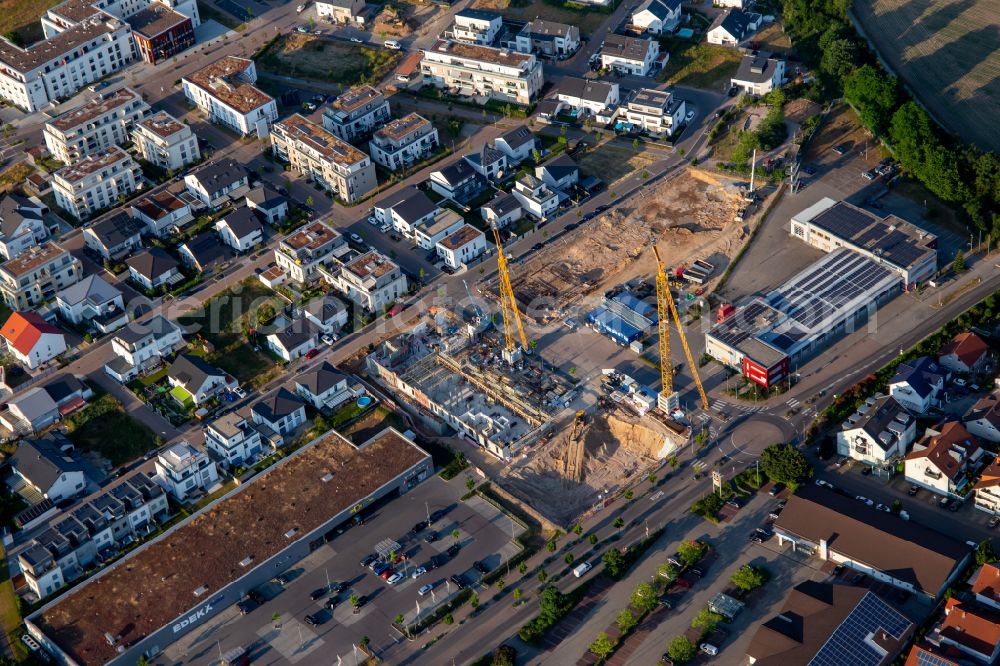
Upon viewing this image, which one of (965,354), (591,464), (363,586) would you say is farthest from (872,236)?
(363,586)

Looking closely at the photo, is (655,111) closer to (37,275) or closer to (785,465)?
(785,465)

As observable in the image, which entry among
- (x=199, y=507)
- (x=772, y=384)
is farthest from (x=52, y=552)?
(x=772, y=384)

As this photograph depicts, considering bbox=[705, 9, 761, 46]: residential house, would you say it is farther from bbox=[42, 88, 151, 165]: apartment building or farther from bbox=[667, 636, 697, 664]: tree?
bbox=[667, 636, 697, 664]: tree

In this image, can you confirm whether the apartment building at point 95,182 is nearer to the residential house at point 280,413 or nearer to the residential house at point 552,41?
the residential house at point 280,413

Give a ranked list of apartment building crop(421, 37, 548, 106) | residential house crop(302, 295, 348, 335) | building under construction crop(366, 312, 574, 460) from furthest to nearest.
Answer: apartment building crop(421, 37, 548, 106) → residential house crop(302, 295, 348, 335) → building under construction crop(366, 312, 574, 460)

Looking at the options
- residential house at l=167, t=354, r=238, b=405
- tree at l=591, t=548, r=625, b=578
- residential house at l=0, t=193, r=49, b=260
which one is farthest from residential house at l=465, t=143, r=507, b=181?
tree at l=591, t=548, r=625, b=578

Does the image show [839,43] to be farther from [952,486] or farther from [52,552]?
[52,552]
